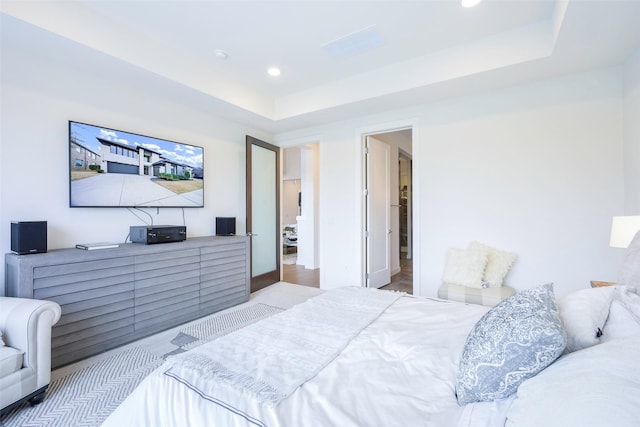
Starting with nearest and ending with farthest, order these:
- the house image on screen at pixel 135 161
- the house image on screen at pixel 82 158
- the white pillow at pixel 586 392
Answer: the white pillow at pixel 586 392
the house image on screen at pixel 82 158
the house image on screen at pixel 135 161

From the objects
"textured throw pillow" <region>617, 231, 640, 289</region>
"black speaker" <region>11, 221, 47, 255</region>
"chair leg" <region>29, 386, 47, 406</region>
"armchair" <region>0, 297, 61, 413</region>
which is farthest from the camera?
"black speaker" <region>11, 221, 47, 255</region>

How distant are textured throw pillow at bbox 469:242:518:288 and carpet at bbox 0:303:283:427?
2.81 m

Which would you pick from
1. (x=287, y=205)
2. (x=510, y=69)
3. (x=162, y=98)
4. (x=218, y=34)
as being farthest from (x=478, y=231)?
(x=287, y=205)

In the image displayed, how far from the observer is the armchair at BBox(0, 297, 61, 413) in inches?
62.3

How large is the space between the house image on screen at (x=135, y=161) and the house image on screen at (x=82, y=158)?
0.06 metres

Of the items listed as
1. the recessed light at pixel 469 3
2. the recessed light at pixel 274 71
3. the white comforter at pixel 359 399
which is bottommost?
the white comforter at pixel 359 399

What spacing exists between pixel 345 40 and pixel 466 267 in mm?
2598

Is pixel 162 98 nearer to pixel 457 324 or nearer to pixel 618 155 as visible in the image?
pixel 457 324

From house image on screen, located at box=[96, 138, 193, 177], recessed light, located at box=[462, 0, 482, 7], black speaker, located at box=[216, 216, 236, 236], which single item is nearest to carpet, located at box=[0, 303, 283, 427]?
black speaker, located at box=[216, 216, 236, 236]

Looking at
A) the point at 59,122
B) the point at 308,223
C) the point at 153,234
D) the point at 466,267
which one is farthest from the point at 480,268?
the point at 59,122

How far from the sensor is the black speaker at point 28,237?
209 cm

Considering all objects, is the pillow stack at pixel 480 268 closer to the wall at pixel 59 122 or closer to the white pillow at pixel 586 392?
the white pillow at pixel 586 392

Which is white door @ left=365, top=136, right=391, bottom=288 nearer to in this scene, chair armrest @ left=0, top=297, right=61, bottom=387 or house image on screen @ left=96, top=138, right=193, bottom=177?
house image on screen @ left=96, top=138, right=193, bottom=177

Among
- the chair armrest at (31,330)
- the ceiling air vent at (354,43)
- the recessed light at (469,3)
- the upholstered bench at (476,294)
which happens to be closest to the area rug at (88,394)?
the chair armrest at (31,330)
